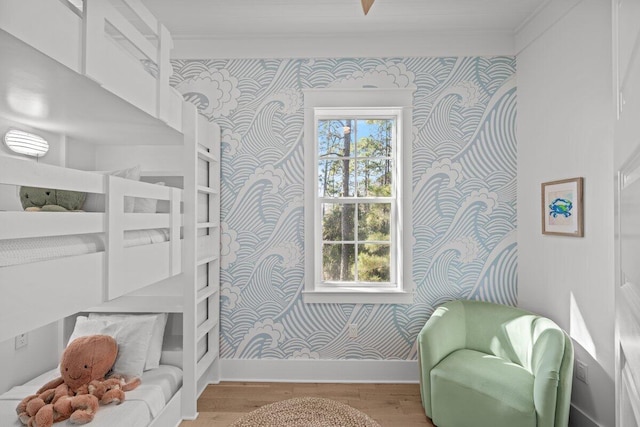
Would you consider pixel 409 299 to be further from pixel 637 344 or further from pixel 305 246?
pixel 637 344

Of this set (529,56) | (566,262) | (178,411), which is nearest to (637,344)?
(566,262)

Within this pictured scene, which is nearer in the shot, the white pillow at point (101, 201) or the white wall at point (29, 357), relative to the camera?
the white pillow at point (101, 201)

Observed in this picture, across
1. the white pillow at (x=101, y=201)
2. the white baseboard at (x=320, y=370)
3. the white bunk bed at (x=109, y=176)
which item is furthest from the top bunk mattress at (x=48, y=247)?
the white baseboard at (x=320, y=370)

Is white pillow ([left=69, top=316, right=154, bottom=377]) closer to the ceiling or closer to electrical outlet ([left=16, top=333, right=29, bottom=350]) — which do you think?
electrical outlet ([left=16, top=333, right=29, bottom=350])

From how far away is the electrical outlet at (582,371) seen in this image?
243 cm

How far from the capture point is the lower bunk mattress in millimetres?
1893

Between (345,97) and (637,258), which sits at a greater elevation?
(345,97)

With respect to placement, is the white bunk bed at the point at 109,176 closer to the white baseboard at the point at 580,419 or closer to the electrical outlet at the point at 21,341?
the electrical outlet at the point at 21,341

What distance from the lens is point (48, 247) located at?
1.33m

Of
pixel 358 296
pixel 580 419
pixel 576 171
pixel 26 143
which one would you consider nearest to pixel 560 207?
pixel 576 171

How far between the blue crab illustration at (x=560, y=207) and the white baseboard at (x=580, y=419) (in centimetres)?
125

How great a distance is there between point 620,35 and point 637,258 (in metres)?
0.41

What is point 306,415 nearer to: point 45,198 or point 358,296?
point 358,296

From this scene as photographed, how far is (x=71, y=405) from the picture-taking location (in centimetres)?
190
